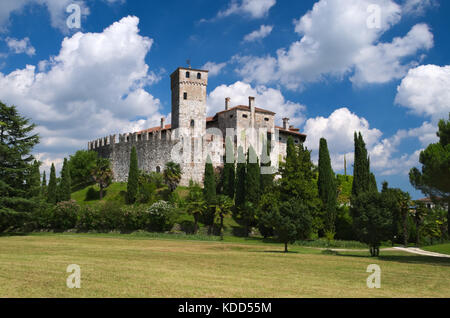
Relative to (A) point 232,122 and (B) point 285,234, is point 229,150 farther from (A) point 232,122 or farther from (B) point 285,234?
(B) point 285,234

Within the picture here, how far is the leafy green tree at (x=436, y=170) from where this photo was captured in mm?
21344

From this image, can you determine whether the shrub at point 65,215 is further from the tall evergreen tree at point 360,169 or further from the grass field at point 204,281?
the tall evergreen tree at point 360,169

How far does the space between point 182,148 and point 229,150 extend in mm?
7570

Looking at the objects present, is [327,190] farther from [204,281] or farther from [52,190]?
[52,190]

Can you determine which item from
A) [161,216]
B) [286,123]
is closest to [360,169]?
[161,216]

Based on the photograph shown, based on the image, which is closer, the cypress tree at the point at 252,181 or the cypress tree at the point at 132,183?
the cypress tree at the point at 252,181

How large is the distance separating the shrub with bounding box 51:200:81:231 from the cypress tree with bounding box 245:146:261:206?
20.8 meters

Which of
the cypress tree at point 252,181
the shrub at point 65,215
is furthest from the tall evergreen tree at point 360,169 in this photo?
the shrub at point 65,215

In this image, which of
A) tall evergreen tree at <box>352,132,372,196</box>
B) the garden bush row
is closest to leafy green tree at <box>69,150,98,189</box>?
the garden bush row

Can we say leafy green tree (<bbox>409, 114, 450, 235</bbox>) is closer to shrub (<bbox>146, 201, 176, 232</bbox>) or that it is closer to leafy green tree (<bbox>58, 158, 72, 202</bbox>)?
shrub (<bbox>146, 201, 176, 232</bbox>)

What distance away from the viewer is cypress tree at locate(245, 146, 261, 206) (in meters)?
46.2

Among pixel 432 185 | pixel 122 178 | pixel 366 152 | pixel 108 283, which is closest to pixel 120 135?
pixel 122 178

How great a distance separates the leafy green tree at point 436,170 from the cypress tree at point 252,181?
2357 cm

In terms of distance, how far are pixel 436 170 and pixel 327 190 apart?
20516mm
